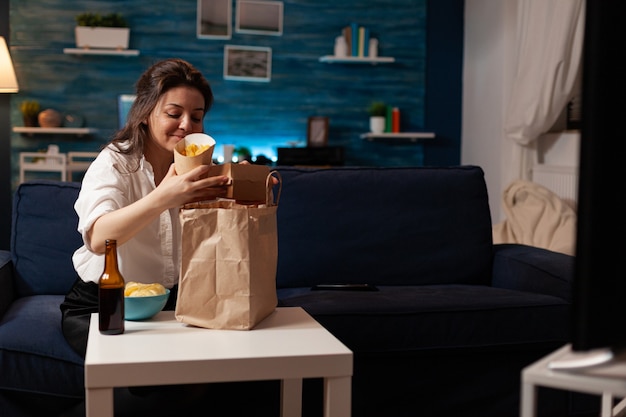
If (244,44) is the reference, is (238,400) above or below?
below

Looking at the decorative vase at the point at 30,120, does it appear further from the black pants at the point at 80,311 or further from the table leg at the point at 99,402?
the table leg at the point at 99,402

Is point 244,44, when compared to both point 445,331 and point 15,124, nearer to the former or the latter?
point 15,124

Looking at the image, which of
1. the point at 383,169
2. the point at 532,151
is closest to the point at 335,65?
the point at 532,151

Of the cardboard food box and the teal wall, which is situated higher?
the teal wall

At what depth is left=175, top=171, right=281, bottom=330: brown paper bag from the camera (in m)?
1.67

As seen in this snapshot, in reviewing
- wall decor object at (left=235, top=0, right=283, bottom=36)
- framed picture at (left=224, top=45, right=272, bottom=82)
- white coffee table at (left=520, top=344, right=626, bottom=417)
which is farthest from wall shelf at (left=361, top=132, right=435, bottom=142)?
white coffee table at (left=520, top=344, right=626, bottom=417)

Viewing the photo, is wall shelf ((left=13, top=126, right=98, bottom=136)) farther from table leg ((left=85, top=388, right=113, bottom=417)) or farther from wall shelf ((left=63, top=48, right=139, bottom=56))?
table leg ((left=85, top=388, right=113, bottom=417))

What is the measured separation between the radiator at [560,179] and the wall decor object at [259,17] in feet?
8.13

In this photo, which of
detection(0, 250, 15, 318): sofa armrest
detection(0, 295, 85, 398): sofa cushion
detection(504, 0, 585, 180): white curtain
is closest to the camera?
detection(0, 295, 85, 398): sofa cushion

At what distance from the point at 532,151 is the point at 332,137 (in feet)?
5.97

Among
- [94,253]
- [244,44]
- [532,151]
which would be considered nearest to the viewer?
[94,253]

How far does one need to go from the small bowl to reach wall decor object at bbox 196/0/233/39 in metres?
4.83

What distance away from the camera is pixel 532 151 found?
5.34 m

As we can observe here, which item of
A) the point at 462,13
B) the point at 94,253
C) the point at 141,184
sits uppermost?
the point at 462,13
